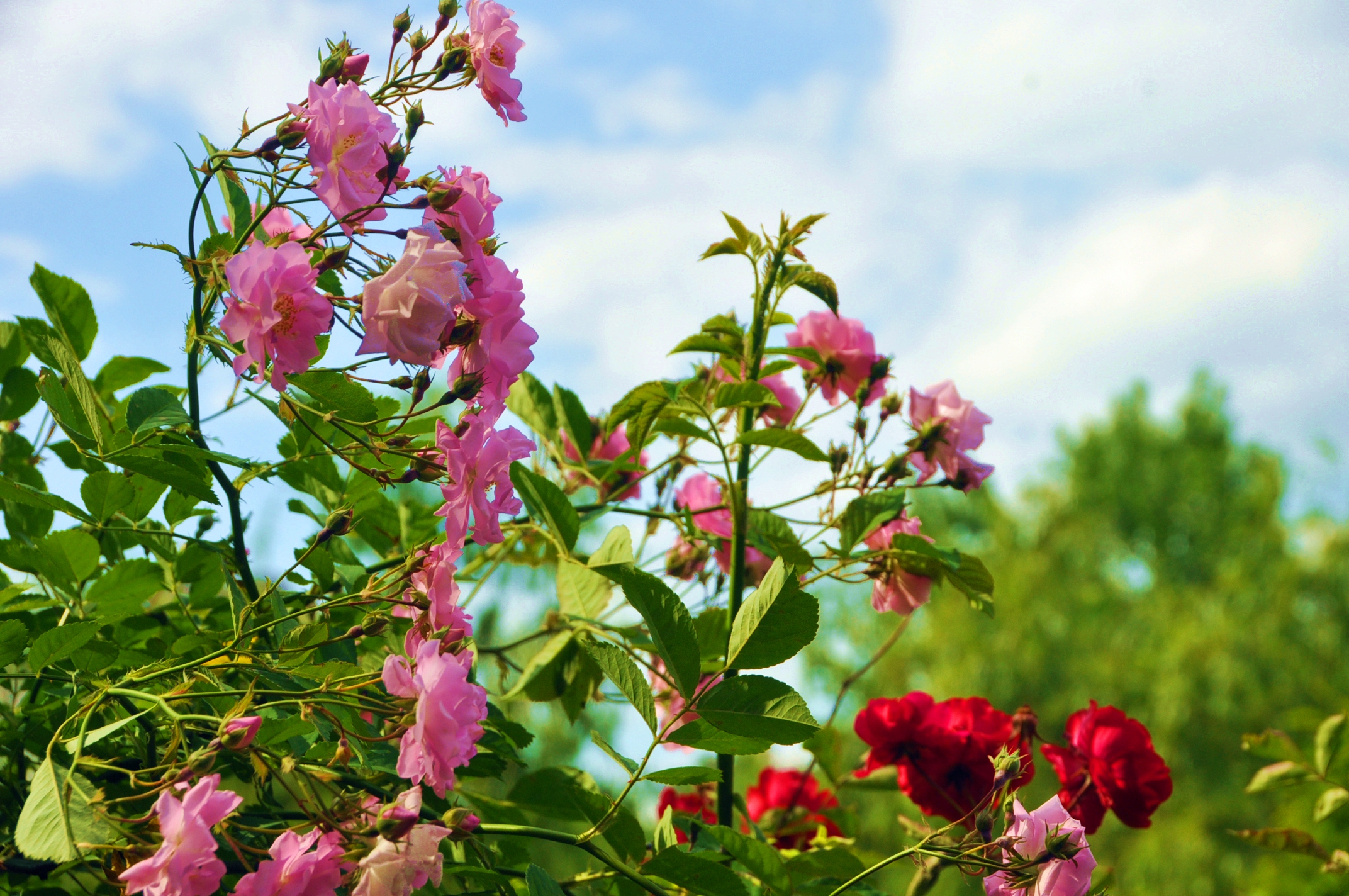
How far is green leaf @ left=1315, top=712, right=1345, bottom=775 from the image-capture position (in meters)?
1.25

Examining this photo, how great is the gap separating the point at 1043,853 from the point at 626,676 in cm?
30

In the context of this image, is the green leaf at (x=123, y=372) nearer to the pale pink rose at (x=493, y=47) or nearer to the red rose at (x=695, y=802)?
the pale pink rose at (x=493, y=47)

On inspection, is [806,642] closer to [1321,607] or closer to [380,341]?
[380,341]

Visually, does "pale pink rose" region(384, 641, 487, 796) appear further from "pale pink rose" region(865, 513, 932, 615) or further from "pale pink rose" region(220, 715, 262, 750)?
"pale pink rose" region(865, 513, 932, 615)

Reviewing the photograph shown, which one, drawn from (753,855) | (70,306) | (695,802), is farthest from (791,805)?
(70,306)

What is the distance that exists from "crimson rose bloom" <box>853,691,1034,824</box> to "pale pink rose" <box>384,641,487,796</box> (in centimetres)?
65

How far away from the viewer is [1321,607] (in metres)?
12.9

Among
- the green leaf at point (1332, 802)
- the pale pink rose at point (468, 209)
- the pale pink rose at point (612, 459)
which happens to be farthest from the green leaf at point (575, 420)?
the green leaf at point (1332, 802)

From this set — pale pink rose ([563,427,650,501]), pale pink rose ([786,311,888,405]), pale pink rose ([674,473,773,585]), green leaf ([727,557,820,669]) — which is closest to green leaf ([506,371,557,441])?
pale pink rose ([563,427,650,501])

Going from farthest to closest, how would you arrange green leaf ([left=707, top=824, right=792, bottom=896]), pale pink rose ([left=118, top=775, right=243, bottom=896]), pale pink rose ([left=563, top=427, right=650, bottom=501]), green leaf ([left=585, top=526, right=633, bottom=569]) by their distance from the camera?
pale pink rose ([left=563, top=427, right=650, bottom=501]) → green leaf ([left=585, top=526, right=633, bottom=569]) → green leaf ([left=707, top=824, right=792, bottom=896]) → pale pink rose ([left=118, top=775, right=243, bottom=896])

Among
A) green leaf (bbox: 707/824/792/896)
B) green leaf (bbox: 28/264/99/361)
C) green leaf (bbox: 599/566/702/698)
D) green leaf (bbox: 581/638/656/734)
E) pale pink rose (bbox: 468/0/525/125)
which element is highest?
pale pink rose (bbox: 468/0/525/125)

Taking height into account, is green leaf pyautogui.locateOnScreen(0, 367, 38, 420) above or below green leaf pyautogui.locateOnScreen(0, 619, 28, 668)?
above

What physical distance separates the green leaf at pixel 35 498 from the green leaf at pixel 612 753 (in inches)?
15.4

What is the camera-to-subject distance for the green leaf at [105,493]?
72 centimetres
